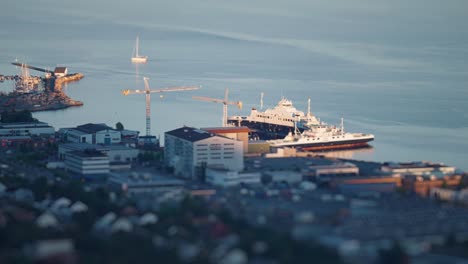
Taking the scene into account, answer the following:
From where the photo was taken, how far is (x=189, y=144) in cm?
1504

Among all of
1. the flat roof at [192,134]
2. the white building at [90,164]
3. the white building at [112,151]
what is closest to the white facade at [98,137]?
the white building at [112,151]

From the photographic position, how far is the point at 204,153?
1498 centimetres

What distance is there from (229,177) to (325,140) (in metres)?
5.26

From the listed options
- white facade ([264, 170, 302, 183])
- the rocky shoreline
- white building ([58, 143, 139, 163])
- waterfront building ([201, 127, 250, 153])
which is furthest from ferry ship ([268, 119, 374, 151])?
the rocky shoreline

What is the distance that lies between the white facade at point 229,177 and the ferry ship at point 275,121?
588 centimetres

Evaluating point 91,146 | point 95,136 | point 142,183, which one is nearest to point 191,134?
point 91,146

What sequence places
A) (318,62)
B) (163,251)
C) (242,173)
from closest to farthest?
(163,251)
(242,173)
(318,62)

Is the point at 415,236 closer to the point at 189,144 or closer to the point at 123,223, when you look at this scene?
the point at 123,223

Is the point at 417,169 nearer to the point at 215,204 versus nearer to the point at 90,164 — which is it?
the point at 215,204

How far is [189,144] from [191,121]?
17.5 feet

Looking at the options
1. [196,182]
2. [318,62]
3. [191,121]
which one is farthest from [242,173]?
[318,62]

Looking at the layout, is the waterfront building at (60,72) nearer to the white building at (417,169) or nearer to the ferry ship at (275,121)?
the ferry ship at (275,121)

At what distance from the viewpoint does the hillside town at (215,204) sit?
10023 millimetres

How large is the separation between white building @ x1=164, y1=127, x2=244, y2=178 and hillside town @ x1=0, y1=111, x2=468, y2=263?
0.01 meters
